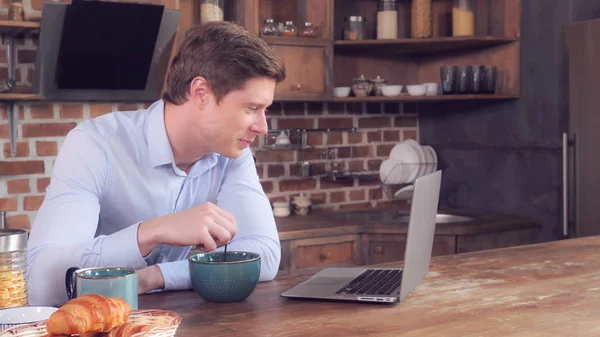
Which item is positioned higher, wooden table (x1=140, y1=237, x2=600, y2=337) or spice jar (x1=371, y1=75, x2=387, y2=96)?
spice jar (x1=371, y1=75, x2=387, y2=96)

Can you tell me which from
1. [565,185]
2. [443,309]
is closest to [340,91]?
[565,185]

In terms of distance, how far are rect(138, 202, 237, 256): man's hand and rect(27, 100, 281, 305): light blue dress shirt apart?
111 mm

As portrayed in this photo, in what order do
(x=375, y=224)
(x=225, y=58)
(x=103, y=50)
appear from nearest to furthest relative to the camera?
(x=225, y=58) < (x=103, y=50) < (x=375, y=224)

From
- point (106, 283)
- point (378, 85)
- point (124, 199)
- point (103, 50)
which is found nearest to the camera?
point (106, 283)

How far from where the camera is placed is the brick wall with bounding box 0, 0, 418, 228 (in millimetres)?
3318

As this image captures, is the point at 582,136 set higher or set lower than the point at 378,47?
lower

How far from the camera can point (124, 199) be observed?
2.06m

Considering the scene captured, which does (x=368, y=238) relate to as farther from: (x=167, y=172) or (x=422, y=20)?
(x=167, y=172)

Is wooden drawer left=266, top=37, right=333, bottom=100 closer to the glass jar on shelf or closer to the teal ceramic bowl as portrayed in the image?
the glass jar on shelf

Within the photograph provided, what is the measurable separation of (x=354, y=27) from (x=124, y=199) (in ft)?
7.00

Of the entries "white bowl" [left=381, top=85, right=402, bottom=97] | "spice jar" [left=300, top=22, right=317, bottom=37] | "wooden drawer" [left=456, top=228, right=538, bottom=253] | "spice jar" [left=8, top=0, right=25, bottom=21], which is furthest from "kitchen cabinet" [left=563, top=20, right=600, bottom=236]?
"spice jar" [left=8, top=0, right=25, bottom=21]

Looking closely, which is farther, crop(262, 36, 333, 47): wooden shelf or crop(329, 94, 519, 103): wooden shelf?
crop(329, 94, 519, 103): wooden shelf

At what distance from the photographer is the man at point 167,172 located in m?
1.78

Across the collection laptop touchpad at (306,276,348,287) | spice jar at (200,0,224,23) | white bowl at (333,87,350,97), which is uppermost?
spice jar at (200,0,224,23)
